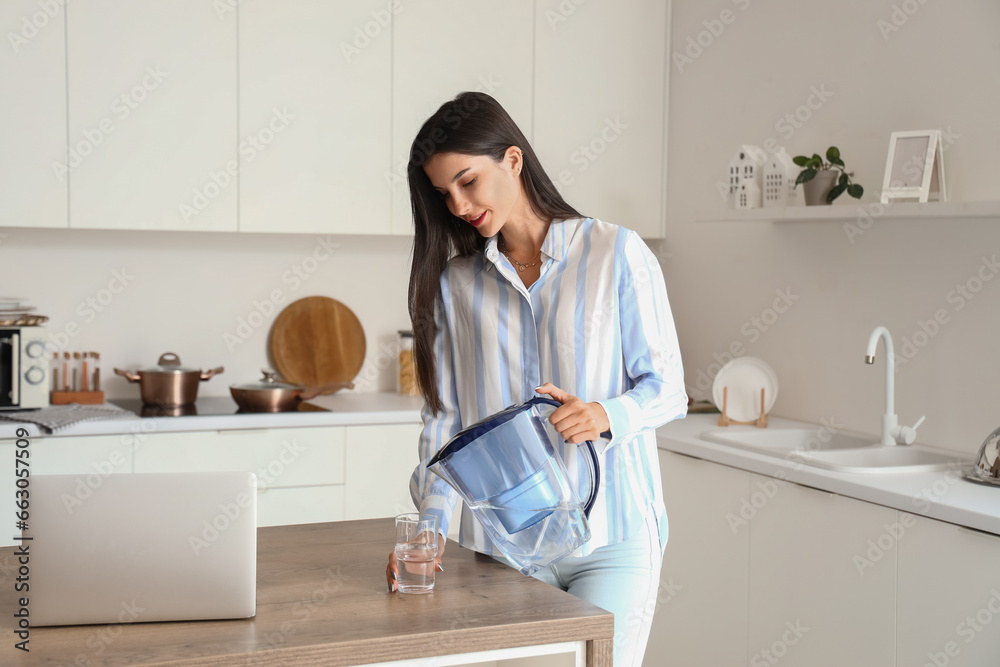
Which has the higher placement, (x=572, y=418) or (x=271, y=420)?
(x=572, y=418)

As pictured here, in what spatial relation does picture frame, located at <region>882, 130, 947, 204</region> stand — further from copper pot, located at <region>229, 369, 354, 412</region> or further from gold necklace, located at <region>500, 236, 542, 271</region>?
copper pot, located at <region>229, 369, 354, 412</region>

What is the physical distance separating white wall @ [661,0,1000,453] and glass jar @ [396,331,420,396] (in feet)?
3.33

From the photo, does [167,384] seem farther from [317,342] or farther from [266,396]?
[317,342]

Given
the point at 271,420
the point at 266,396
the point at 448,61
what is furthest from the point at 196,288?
the point at 448,61

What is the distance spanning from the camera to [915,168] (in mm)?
2488

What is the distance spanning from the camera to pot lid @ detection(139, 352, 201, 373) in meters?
3.16

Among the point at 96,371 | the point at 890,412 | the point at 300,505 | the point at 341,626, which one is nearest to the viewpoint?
the point at 341,626

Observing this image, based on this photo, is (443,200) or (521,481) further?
(443,200)

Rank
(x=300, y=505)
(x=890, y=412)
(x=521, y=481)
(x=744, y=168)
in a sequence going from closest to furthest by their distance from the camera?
1. (x=521, y=481)
2. (x=890, y=412)
3. (x=744, y=168)
4. (x=300, y=505)

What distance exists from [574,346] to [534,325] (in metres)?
0.08

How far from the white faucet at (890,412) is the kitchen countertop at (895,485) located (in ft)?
0.42

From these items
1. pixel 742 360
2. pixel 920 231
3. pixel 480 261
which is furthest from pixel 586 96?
pixel 480 261

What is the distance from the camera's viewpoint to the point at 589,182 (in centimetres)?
364

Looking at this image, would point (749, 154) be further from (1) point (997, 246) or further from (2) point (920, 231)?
(1) point (997, 246)
